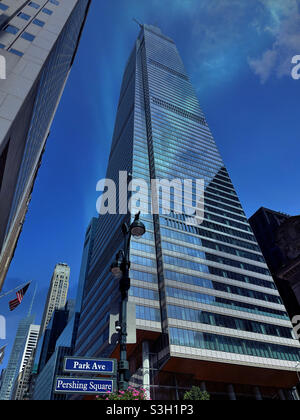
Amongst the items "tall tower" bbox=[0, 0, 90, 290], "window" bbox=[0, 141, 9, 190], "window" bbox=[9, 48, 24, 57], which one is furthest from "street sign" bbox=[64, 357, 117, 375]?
"window" bbox=[9, 48, 24, 57]

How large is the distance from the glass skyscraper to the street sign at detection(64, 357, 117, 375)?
43.8 metres

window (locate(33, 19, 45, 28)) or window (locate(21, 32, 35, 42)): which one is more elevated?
window (locate(33, 19, 45, 28))

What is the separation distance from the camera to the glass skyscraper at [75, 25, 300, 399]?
51.7 metres

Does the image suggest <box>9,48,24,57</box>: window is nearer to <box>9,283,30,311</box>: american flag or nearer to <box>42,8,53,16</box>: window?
<box>42,8,53,16</box>: window

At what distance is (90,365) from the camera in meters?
8.55

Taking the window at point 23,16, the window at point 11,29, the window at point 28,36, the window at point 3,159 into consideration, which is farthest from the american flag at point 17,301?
the window at point 23,16

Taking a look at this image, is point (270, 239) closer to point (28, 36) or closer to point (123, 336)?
point (28, 36)

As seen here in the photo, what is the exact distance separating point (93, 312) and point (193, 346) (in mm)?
31943

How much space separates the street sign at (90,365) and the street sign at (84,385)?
0.24 meters

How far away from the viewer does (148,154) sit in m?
86.1

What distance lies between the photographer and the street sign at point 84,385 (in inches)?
323

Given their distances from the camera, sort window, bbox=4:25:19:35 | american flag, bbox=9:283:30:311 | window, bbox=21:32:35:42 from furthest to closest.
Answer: window, bbox=21:32:35:42, window, bbox=4:25:19:35, american flag, bbox=9:283:30:311
